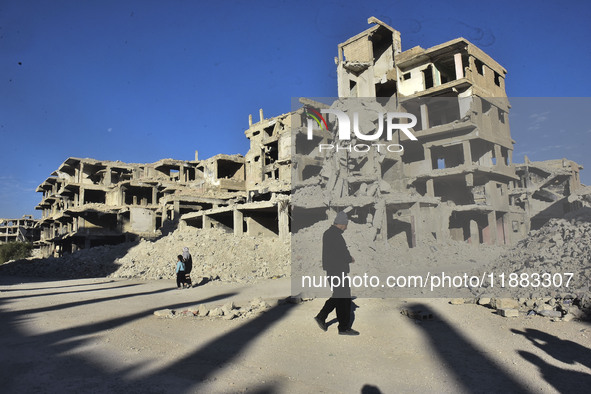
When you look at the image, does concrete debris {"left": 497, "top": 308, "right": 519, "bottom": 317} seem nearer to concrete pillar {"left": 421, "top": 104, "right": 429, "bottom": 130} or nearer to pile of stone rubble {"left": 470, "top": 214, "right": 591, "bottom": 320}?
pile of stone rubble {"left": 470, "top": 214, "right": 591, "bottom": 320}

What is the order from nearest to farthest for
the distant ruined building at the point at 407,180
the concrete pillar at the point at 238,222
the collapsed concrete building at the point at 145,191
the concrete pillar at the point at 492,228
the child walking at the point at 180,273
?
1. the child walking at the point at 180,273
2. the concrete pillar at the point at 238,222
3. the distant ruined building at the point at 407,180
4. the concrete pillar at the point at 492,228
5. the collapsed concrete building at the point at 145,191

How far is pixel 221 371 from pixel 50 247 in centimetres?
5510

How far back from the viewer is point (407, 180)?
1215 inches

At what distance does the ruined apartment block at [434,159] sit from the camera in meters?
24.9

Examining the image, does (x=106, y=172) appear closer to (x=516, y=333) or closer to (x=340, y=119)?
(x=340, y=119)

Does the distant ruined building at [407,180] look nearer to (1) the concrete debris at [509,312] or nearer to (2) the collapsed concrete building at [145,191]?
(2) the collapsed concrete building at [145,191]

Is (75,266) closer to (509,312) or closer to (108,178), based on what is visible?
(509,312)

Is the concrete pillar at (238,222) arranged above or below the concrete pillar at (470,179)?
below

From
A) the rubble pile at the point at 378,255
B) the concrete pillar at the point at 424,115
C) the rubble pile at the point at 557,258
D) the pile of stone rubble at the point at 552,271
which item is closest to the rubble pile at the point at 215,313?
the pile of stone rubble at the point at 552,271

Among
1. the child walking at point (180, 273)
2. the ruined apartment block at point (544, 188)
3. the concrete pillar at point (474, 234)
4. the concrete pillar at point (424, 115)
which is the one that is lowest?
the child walking at point (180, 273)

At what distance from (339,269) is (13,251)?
53471 mm

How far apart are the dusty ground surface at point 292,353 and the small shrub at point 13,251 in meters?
46.8

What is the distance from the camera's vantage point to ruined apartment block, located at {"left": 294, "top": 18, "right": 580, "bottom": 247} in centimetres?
2492

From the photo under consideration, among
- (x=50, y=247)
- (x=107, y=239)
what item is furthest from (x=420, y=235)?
(x=50, y=247)
